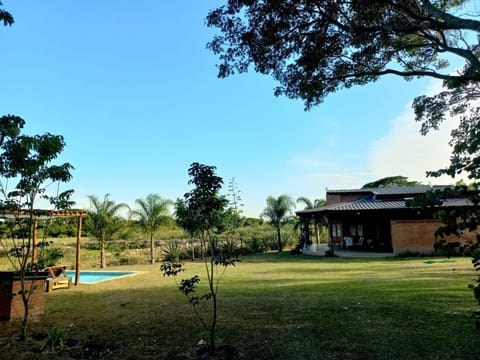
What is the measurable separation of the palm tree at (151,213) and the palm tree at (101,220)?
2.37 metres

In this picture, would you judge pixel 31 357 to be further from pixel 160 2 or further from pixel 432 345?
pixel 160 2

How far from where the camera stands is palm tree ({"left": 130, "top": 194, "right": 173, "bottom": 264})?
1960 cm

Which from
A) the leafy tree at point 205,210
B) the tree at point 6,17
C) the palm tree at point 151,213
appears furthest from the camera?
the palm tree at point 151,213

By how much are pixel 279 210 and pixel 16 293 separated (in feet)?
66.7

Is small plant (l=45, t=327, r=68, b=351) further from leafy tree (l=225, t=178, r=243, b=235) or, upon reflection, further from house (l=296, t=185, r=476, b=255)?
house (l=296, t=185, r=476, b=255)

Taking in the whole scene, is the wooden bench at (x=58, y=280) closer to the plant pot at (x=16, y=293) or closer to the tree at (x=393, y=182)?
the plant pot at (x=16, y=293)

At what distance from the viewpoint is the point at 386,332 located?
4695mm

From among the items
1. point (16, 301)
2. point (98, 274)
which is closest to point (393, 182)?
point (98, 274)

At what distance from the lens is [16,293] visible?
6.50m

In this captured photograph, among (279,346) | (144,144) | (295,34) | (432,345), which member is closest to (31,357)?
(279,346)

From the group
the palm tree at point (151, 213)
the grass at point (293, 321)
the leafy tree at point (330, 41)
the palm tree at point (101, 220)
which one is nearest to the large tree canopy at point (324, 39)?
the leafy tree at point (330, 41)

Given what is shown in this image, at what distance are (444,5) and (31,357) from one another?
33.7 ft

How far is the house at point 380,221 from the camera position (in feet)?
57.3

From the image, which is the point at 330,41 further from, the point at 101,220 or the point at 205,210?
the point at 101,220
